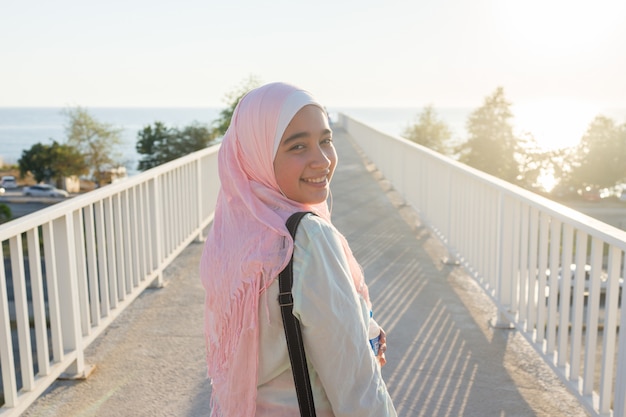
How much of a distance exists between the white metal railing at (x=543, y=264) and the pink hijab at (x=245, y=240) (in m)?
1.64

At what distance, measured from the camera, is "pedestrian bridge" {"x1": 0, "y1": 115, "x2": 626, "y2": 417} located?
3.12 meters

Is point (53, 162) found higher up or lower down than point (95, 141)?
lower down

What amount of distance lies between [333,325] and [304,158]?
1.55 feet

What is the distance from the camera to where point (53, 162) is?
74750 millimetres

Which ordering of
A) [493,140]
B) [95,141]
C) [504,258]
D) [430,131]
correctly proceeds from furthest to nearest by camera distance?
[430,131] → [95,141] → [493,140] → [504,258]

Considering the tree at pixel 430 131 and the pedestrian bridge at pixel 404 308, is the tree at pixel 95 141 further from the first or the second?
the pedestrian bridge at pixel 404 308

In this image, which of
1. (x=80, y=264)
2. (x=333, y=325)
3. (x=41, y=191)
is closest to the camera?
(x=333, y=325)

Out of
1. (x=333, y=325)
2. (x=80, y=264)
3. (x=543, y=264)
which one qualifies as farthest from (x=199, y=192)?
(x=333, y=325)

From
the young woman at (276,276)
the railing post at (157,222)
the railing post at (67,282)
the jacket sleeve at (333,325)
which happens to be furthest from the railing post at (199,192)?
the jacket sleeve at (333,325)

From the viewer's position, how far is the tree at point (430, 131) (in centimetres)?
8994

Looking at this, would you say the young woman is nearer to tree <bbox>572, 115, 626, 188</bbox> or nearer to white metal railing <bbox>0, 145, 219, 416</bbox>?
white metal railing <bbox>0, 145, 219, 416</bbox>

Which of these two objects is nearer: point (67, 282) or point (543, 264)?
point (67, 282)

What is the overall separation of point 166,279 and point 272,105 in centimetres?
445

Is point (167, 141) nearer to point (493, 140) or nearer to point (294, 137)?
point (493, 140)
